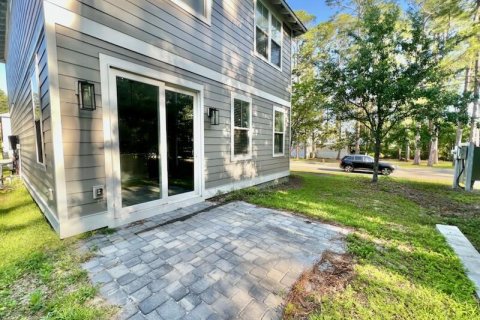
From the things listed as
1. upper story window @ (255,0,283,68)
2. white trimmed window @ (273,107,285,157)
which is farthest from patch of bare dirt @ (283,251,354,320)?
upper story window @ (255,0,283,68)

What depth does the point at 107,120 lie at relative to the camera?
300cm

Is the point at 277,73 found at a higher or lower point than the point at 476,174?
higher

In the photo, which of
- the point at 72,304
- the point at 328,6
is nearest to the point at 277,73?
the point at 72,304

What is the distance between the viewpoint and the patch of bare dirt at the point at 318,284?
169 cm

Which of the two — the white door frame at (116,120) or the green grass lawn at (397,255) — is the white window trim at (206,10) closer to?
the white door frame at (116,120)

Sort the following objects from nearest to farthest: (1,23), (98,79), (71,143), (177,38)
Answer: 1. (71,143)
2. (98,79)
3. (177,38)
4. (1,23)

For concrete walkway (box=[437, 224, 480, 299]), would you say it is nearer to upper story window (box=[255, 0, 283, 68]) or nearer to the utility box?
the utility box

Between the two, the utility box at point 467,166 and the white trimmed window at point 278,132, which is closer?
the utility box at point 467,166

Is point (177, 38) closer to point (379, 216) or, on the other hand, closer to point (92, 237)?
point (92, 237)

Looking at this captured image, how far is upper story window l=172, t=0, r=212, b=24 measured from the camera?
4023mm

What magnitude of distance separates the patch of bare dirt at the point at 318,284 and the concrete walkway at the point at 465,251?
105cm

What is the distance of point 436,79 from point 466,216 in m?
4.62

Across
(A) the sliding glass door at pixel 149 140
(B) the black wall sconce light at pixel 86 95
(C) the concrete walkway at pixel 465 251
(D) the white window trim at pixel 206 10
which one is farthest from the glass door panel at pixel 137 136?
(C) the concrete walkway at pixel 465 251

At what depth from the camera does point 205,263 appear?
2.29 m
